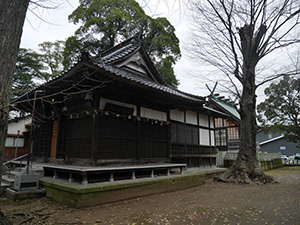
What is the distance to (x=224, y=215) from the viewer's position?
5.07 m

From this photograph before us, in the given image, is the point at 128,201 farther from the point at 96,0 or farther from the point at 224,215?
the point at 96,0

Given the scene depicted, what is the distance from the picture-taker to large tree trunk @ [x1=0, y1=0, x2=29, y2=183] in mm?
3252

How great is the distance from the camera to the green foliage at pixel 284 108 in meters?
23.4

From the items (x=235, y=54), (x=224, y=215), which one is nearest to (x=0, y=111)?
(x=224, y=215)

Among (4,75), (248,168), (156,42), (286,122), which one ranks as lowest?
(248,168)

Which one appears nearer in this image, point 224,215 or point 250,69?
point 224,215

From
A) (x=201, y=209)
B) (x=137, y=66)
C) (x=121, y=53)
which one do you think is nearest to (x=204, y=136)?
(x=137, y=66)

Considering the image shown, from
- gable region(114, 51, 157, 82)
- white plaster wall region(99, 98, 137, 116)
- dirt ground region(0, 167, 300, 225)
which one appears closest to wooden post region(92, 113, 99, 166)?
white plaster wall region(99, 98, 137, 116)

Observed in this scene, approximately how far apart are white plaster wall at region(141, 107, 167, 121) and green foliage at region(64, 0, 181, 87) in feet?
35.7

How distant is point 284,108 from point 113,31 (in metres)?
22.2

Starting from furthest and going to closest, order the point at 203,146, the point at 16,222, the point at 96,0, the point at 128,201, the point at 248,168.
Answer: the point at 96,0 < the point at 203,146 < the point at 248,168 < the point at 128,201 < the point at 16,222

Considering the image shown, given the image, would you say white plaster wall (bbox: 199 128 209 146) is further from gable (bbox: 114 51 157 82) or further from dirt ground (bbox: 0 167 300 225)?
dirt ground (bbox: 0 167 300 225)

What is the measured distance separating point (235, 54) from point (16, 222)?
1146 centimetres

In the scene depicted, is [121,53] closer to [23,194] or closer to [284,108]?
[23,194]
